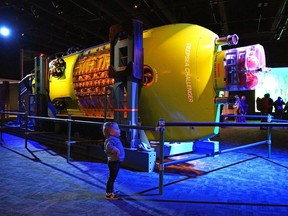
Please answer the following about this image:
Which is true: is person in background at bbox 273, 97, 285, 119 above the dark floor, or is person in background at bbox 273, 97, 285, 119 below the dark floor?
above

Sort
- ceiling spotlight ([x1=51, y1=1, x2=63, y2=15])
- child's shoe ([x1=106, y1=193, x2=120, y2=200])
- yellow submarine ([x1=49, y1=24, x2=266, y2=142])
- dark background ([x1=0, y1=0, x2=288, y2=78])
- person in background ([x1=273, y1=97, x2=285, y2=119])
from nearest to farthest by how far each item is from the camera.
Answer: child's shoe ([x1=106, y1=193, x2=120, y2=200]) → yellow submarine ([x1=49, y1=24, x2=266, y2=142]) → ceiling spotlight ([x1=51, y1=1, x2=63, y2=15]) → dark background ([x1=0, y1=0, x2=288, y2=78]) → person in background ([x1=273, y1=97, x2=285, y2=119])

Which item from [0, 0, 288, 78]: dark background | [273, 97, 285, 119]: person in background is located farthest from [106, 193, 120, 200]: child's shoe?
[273, 97, 285, 119]: person in background

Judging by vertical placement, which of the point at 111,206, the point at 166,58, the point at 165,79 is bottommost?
the point at 111,206

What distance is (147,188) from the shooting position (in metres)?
4.02

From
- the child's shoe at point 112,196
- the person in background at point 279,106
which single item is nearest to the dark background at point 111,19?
the person in background at point 279,106

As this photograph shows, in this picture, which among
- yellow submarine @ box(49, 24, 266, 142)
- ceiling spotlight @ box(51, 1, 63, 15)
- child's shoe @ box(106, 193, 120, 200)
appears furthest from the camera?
ceiling spotlight @ box(51, 1, 63, 15)

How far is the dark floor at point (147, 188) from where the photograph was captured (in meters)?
3.26

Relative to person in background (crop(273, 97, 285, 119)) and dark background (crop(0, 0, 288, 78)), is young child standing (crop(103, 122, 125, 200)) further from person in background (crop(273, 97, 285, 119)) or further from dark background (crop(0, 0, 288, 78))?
person in background (crop(273, 97, 285, 119))

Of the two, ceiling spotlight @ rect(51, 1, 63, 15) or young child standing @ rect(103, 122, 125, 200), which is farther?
ceiling spotlight @ rect(51, 1, 63, 15)

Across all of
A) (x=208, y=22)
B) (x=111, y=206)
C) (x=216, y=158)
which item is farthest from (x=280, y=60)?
(x=111, y=206)

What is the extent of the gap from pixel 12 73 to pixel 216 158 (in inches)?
584

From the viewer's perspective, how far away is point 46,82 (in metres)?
8.66

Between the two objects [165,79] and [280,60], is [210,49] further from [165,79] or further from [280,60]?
[280,60]

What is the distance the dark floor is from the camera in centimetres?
326
